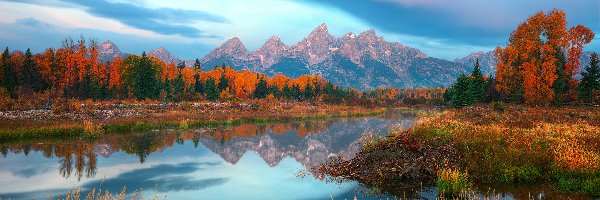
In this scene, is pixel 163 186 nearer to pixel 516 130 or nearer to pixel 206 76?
pixel 516 130

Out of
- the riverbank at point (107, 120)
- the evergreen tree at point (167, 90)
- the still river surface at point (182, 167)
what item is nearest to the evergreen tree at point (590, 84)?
the still river surface at point (182, 167)

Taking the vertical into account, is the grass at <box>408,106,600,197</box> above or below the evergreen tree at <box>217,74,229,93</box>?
below

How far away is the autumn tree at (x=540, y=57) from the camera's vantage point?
154 ft

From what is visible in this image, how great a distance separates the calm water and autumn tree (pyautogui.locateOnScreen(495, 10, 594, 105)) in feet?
81.8

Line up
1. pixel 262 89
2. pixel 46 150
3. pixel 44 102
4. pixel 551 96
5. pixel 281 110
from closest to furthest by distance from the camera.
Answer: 1. pixel 46 150
2. pixel 551 96
3. pixel 44 102
4. pixel 281 110
5. pixel 262 89

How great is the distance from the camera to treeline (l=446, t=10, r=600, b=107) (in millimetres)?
47125

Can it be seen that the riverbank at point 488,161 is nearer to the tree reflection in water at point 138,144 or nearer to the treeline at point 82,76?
the tree reflection in water at point 138,144

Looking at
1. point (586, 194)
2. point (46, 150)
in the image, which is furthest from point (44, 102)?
point (586, 194)

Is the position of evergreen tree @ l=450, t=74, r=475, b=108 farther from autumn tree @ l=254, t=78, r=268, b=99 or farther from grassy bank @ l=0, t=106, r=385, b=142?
autumn tree @ l=254, t=78, r=268, b=99

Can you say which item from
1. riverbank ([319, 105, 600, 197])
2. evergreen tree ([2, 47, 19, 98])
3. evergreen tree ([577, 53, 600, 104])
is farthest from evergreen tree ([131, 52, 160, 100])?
evergreen tree ([577, 53, 600, 104])

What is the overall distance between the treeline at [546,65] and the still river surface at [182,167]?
81.9 feet

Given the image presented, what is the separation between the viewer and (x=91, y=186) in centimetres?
1917

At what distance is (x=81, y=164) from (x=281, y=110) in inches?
2236

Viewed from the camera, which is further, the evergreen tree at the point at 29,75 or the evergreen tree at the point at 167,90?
the evergreen tree at the point at 167,90
